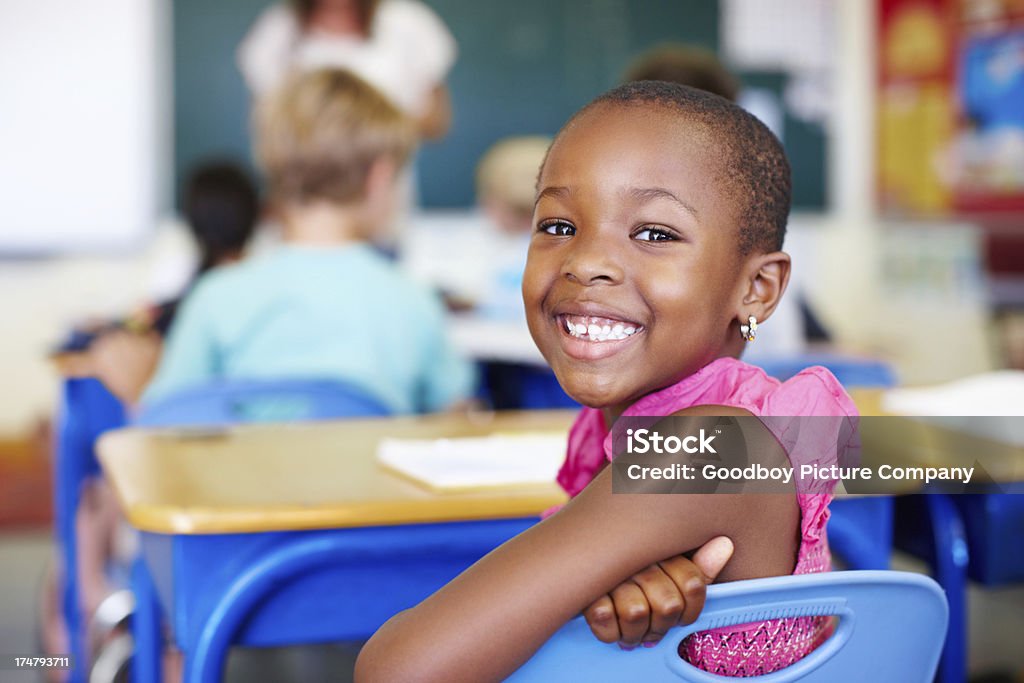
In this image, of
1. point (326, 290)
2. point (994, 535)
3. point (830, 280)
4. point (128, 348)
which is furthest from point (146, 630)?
point (830, 280)

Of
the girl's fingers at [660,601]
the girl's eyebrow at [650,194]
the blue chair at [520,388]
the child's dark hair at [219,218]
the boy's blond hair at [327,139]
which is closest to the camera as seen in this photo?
the girl's fingers at [660,601]

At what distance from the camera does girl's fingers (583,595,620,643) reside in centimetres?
75

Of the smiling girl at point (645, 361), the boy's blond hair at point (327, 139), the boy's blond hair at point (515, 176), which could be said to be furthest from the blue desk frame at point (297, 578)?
the boy's blond hair at point (515, 176)

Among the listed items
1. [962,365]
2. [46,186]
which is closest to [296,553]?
[46,186]

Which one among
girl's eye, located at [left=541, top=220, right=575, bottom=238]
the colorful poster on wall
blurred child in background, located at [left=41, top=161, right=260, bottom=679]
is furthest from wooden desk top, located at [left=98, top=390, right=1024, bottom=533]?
the colorful poster on wall

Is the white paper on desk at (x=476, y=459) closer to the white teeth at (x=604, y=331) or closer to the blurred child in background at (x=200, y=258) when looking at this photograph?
the white teeth at (x=604, y=331)

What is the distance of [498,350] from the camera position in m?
2.87

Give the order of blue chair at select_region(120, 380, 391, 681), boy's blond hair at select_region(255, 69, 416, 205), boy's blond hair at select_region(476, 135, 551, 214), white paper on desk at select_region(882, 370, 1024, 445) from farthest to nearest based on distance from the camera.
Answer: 1. boy's blond hair at select_region(476, 135, 551, 214)
2. boy's blond hair at select_region(255, 69, 416, 205)
3. blue chair at select_region(120, 380, 391, 681)
4. white paper on desk at select_region(882, 370, 1024, 445)

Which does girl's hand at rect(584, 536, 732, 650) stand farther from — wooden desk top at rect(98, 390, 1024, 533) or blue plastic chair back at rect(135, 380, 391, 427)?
blue plastic chair back at rect(135, 380, 391, 427)

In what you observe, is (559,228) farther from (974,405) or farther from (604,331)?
(974,405)

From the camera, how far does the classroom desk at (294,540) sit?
3.77 feet

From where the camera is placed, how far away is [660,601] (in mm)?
735

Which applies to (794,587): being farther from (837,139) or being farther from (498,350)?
(837,139)

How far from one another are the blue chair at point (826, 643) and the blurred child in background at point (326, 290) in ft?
4.22
